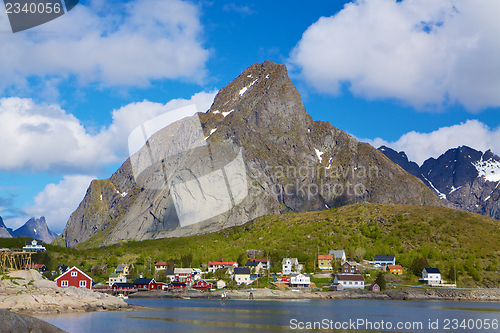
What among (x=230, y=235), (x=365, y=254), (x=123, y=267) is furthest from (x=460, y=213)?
(x=123, y=267)

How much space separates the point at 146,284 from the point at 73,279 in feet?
119

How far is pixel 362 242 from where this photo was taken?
143 meters

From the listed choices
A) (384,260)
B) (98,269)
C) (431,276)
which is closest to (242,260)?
(384,260)

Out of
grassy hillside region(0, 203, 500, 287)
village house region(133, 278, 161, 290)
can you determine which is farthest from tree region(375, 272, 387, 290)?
village house region(133, 278, 161, 290)

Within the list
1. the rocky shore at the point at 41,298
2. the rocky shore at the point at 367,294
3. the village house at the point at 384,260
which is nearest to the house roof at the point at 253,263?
the rocky shore at the point at 367,294

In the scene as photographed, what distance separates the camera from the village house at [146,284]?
108062mm

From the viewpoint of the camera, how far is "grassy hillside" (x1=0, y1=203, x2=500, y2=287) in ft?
387

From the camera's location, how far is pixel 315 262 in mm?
122438

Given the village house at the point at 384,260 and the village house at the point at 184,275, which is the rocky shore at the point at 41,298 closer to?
the village house at the point at 184,275

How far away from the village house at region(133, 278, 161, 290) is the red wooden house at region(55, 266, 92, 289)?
109ft

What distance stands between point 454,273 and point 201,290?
6008 cm

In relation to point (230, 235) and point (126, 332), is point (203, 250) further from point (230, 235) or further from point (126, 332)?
point (126, 332)

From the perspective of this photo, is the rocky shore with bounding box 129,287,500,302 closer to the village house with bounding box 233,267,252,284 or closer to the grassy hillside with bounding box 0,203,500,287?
the grassy hillside with bounding box 0,203,500,287

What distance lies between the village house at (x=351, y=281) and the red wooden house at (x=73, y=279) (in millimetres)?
53935
